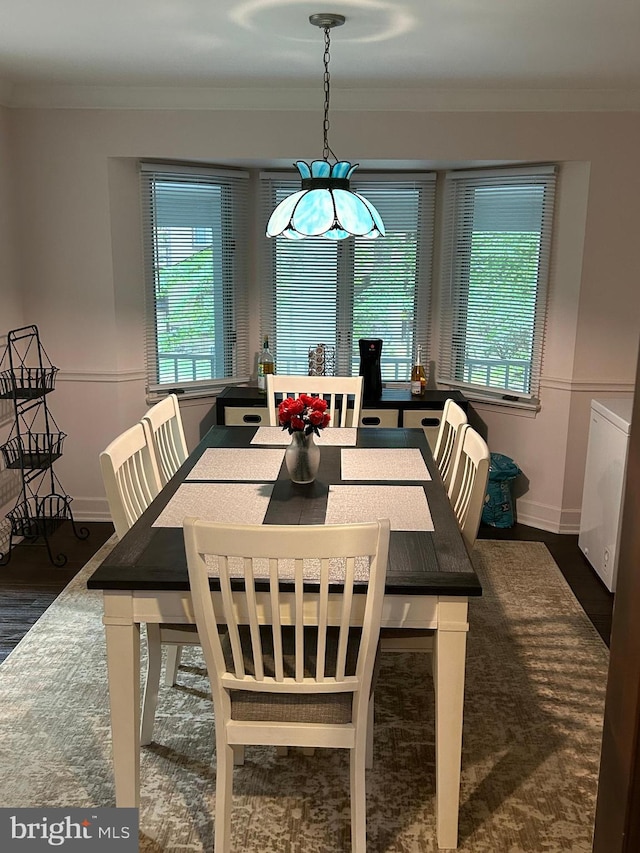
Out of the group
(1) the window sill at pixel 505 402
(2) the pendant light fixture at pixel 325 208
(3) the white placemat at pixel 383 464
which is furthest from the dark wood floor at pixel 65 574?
(2) the pendant light fixture at pixel 325 208

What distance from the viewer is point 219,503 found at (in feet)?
8.46

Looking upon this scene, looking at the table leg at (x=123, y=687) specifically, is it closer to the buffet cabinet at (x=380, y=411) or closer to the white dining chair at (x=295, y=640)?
the white dining chair at (x=295, y=640)

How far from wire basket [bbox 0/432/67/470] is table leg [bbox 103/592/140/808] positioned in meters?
2.07

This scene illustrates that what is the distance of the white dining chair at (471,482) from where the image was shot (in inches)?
102

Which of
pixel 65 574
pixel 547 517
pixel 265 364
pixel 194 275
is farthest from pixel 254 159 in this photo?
pixel 547 517

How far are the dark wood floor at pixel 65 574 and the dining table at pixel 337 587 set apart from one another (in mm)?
1221

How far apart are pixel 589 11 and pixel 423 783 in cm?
269

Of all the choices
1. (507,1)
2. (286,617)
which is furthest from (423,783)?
(507,1)

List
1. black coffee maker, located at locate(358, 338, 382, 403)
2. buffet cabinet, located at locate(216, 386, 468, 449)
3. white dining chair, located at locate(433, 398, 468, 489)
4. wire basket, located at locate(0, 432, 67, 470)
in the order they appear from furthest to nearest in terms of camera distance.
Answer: black coffee maker, located at locate(358, 338, 382, 403), buffet cabinet, located at locate(216, 386, 468, 449), wire basket, located at locate(0, 432, 67, 470), white dining chair, located at locate(433, 398, 468, 489)

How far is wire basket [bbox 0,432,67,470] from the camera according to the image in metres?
4.11

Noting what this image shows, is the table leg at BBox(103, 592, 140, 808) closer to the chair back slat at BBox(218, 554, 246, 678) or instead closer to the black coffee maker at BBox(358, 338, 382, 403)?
the chair back slat at BBox(218, 554, 246, 678)

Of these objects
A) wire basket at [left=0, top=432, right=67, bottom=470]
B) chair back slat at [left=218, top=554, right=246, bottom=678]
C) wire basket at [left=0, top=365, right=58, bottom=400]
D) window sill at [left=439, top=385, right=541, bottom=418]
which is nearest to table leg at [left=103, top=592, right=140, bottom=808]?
chair back slat at [left=218, top=554, right=246, bottom=678]

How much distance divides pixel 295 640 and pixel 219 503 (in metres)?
0.73

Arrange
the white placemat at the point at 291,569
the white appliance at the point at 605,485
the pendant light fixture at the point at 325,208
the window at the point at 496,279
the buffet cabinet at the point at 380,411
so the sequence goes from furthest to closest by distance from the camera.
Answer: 1. the buffet cabinet at the point at 380,411
2. the window at the point at 496,279
3. the white appliance at the point at 605,485
4. the pendant light fixture at the point at 325,208
5. the white placemat at the point at 291,569
